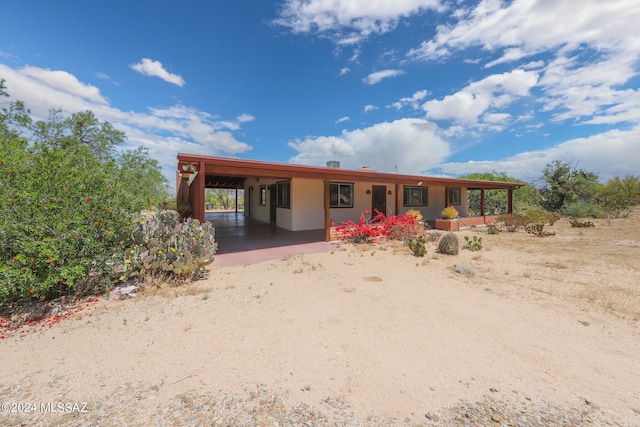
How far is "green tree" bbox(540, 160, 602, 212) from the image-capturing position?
17.8 metres

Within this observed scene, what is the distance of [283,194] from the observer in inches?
452

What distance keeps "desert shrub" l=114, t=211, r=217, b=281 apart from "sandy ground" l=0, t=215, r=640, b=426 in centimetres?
43

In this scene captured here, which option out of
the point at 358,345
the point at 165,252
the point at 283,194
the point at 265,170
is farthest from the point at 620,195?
the point at 165,252

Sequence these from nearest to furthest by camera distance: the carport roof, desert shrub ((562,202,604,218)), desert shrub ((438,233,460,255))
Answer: the carport roof → desert shrub ((438,233,460,255)) → desert shrub ((562,202,604,218))

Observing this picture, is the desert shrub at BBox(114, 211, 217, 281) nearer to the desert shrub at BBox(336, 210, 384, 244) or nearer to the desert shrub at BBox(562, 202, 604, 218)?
the desert shrub at BBox(336, 210, 384, 244)

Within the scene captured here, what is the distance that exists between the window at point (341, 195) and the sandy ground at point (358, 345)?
21.1ft

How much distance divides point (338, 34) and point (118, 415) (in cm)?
1340

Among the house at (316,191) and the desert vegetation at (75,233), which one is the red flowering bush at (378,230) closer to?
the house at (316,191)

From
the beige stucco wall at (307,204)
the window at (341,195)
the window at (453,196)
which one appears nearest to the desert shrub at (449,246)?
the window at (341,195)

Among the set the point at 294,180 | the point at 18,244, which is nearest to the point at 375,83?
the point at 294,180

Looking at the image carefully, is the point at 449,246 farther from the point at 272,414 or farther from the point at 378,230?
the point at 272,414

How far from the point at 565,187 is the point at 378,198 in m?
15.5

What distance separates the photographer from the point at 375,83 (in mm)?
14633

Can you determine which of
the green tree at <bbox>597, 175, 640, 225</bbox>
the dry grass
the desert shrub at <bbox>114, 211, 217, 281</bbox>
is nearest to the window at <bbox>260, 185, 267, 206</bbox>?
the desert shrub at <bbox>114, 211, 217, 281</bbox>
